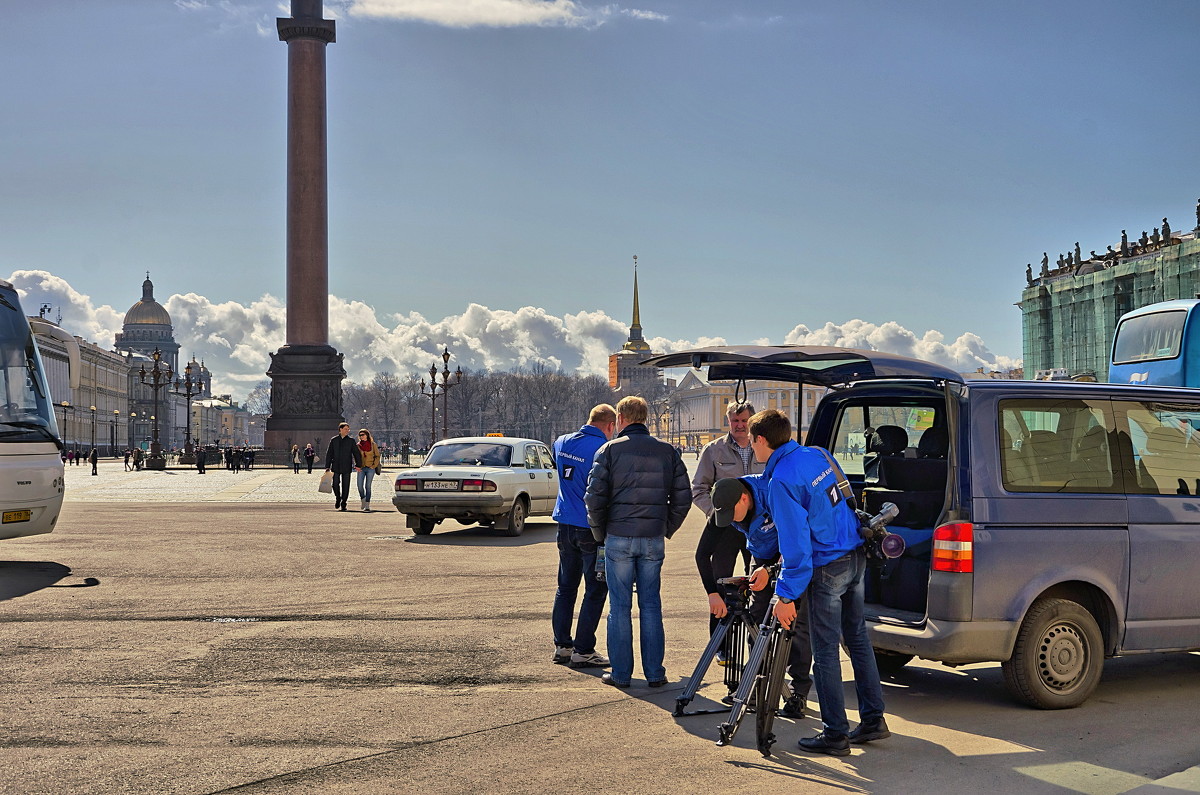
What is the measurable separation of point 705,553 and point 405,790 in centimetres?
351

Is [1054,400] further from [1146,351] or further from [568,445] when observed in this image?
[1146,351]

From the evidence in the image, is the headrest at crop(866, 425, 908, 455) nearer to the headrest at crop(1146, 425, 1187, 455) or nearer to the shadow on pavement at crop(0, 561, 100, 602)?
the headrest at crop(1146, 425, 1187, 455)

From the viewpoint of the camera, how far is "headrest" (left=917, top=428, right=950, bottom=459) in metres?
7.80

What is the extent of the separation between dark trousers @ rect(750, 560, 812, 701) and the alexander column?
2109 inches

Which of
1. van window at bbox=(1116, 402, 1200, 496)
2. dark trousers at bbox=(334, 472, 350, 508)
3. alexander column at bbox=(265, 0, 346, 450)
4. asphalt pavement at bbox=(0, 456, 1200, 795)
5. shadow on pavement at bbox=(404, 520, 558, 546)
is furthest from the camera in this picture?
alexander column at bbox=(265, 0, 346, 450)

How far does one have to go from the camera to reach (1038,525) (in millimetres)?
7211

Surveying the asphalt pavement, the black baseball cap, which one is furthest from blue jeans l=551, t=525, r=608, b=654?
the black baseball cap

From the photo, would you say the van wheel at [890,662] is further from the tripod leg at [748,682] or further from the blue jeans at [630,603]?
the tripod leg at [748,682]

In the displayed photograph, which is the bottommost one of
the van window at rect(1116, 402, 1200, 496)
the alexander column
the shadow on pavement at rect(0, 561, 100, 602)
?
the shadow on pavement at rect(0, 561, 100, 602)

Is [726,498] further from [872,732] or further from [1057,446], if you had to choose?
[1057,446]

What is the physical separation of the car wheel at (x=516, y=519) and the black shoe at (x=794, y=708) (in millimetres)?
12993

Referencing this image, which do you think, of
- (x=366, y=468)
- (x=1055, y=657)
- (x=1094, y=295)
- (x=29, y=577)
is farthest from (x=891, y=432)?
(x=1094, y=295)

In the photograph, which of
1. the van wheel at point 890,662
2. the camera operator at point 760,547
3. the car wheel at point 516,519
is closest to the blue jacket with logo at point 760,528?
the camera operator at point 760,547

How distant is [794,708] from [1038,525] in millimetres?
1751
